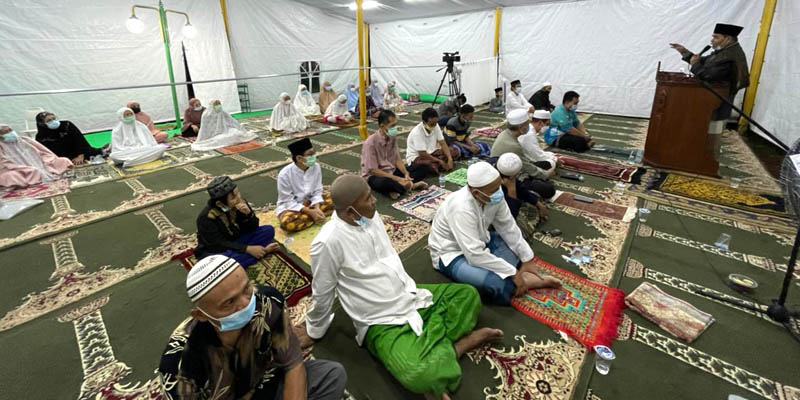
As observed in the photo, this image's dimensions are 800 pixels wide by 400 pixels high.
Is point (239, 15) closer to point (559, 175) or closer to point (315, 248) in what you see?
point (559, 175)

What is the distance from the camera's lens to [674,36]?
722 centimetres

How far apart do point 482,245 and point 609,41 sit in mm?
8068

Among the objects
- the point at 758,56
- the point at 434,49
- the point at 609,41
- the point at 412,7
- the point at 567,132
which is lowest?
the point at 567,132

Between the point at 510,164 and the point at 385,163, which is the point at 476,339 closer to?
the point at 510,164

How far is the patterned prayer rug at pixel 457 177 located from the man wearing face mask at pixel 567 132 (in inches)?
71.4

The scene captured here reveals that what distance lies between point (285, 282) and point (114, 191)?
2970mm

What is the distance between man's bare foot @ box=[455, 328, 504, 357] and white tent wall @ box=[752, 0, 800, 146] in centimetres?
562

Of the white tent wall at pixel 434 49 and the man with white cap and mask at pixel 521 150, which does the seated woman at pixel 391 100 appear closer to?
the white tent wall at pixel 434 49

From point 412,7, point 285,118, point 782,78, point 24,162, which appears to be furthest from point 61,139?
point 782,78

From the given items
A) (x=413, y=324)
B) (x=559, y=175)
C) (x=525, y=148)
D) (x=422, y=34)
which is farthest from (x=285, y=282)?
(x=422, y=34)

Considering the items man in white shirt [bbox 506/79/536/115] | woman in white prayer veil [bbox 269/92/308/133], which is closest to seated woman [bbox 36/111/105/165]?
woman in white prayer veil [bbox 269/92/308/133]

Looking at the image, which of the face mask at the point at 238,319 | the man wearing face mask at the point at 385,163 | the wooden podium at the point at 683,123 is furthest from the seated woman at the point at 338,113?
the face mask at the point at 238,319

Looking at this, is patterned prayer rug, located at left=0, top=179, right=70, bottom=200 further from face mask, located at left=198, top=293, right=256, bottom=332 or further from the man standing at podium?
the man standing at podium

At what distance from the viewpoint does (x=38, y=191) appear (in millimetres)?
4012
